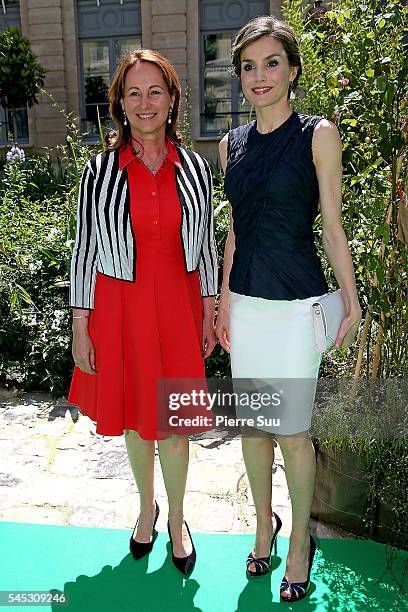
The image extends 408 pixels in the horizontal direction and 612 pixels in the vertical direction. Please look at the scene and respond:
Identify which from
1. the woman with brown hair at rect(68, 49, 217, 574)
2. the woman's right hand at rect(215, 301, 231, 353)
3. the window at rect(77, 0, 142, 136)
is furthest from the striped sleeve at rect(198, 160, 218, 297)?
the window at rect(77, 0, 142, 136)

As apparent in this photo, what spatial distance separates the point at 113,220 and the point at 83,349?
50cm

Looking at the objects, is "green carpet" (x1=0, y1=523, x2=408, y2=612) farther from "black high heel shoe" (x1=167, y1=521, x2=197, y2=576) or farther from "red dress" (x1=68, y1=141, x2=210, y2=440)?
"red dress" (x1=68, y1=141, x2=210, y2=440)

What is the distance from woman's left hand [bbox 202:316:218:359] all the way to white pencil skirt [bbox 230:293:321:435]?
0.25 m

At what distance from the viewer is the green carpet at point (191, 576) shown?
2217 millimetres

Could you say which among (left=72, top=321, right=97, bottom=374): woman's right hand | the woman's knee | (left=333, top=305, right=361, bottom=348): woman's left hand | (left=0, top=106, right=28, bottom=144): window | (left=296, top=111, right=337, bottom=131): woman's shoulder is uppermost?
(left=0, top=106, right=28, bottom=144): window

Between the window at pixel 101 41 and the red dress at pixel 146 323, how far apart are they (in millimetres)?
9933

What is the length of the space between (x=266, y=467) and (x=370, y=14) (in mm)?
1727

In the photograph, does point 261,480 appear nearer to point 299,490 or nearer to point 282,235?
point 299,490

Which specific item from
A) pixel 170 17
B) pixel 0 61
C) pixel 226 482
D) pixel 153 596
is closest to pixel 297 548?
pixel 153 596

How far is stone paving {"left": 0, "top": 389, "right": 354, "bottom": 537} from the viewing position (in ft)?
9.18

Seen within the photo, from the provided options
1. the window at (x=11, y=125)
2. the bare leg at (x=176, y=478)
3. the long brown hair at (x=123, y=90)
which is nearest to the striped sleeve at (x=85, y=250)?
the long brown hair at (x=123, y=90)

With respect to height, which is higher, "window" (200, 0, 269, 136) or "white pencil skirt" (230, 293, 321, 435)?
"window" (200, 0, 269, 136)

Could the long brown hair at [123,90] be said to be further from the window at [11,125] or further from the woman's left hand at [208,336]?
the window at [11,125]

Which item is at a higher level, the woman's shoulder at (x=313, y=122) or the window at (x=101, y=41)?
the window at (x=101, y=41)
